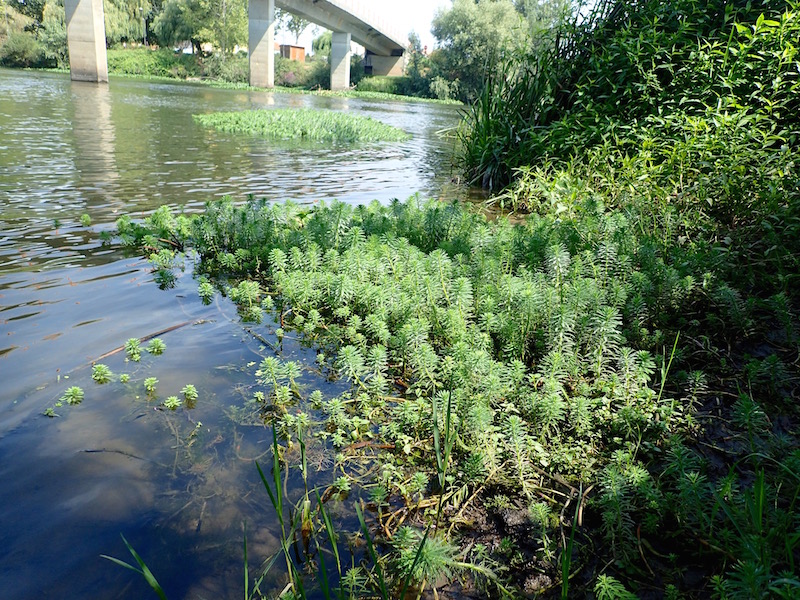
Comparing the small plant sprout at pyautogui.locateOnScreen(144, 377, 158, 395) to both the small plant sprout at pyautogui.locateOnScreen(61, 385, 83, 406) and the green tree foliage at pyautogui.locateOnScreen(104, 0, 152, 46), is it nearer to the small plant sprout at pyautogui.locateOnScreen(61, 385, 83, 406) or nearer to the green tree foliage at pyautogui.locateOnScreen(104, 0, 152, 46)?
the small plant sprout at pyautogui.locateOnScreen(61, 385, 83, 406)

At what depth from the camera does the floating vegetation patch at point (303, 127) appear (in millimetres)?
17734

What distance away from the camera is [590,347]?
136 inches

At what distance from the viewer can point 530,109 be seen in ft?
29.2

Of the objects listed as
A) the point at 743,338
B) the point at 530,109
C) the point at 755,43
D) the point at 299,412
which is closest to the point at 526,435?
the point at 299,412

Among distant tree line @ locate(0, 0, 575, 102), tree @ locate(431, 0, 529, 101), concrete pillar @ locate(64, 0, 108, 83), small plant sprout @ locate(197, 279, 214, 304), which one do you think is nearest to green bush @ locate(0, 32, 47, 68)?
distant tree line @ locate(0, 0, 575, 102)

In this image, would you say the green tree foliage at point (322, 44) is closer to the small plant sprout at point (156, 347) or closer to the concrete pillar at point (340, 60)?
the concrete pillar at point (340, 60)

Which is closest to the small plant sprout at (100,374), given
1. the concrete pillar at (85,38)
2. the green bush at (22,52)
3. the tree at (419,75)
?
the concrete pillar at (85,38)

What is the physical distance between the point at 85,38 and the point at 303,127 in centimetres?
2595


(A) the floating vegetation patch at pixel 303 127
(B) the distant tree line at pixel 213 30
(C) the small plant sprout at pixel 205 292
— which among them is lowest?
(C) the small plant sprout at pixel 205 292

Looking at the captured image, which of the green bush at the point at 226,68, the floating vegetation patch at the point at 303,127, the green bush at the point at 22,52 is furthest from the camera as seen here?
the green bush at the point at 226,68

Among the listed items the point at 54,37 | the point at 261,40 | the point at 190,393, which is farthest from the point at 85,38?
the point at 190,393

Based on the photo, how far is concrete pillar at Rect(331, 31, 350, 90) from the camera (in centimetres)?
5703

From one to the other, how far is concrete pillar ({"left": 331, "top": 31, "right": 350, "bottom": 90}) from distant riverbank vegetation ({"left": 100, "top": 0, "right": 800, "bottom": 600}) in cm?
5545

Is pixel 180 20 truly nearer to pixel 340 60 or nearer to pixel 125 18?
pixel 125 18
